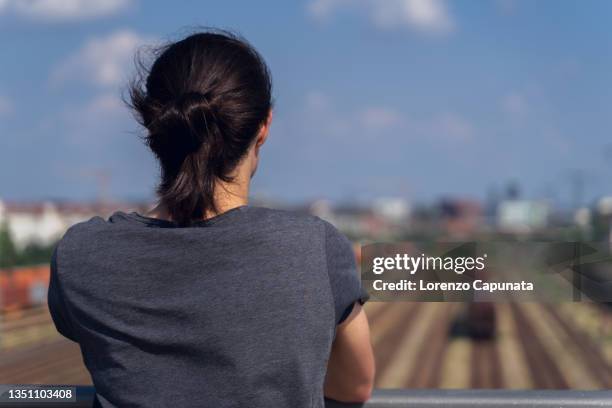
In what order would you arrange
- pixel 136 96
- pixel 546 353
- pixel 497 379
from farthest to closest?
pixel 546 353, pixel 497 379, pixel 136 96

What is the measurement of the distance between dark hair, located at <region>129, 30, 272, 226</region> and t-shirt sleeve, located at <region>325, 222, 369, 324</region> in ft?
0.75

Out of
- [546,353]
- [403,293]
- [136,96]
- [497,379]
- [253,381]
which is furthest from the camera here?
[546,353]

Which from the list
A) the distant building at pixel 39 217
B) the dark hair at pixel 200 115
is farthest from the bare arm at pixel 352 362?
the distant building at pixel 39 217

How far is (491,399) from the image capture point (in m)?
1.88

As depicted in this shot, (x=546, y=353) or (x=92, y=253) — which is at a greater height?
(x=92, y=253)

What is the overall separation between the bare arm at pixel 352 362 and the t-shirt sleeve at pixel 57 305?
0.51 meters

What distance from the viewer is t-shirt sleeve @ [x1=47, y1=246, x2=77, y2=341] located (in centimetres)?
167

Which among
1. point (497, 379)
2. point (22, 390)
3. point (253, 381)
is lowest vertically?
point (497, 379)

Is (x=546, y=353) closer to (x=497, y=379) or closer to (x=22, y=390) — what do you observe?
(x=497, y=379)

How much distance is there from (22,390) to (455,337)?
3460 inches

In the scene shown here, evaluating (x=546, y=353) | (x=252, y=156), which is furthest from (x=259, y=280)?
(x=546, y=353)

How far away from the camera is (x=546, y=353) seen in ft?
242

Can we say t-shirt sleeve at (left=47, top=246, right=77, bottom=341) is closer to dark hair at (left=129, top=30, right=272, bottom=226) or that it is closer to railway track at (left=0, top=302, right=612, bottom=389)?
dark hair at (left=129, top=30, right=272, bottom=226)

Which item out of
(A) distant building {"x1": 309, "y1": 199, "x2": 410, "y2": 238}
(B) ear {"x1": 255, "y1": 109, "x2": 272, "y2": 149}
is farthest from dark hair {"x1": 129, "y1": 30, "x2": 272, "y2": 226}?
(A) distant building {"x1": 309, "y1": 199, "x2": 410, "y2": 238}
